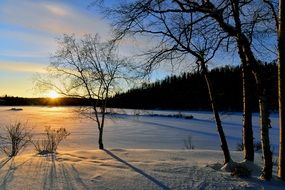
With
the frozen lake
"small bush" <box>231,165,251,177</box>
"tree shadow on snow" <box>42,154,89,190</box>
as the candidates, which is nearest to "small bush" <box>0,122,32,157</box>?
the frozen lake

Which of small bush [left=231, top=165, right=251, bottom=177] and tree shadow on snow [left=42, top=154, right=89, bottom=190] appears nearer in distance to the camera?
tree shadow on snow [left=42, top=154, right=89, bottom=190]

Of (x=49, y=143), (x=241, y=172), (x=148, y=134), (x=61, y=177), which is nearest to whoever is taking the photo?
(x=61, y=177)

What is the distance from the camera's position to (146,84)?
10.7 meters

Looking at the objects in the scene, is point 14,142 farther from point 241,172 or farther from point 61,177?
point 241,172

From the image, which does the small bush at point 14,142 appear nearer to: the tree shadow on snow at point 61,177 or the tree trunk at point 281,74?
the tree shadow on snow at point 61,177

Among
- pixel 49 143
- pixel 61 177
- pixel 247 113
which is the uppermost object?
pixel 247 113

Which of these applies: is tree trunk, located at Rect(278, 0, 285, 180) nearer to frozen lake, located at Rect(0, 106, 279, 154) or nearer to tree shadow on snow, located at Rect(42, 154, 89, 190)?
tree shadow on snow, located at Rect(42, 154, 89, 190)

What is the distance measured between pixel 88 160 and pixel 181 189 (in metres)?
3.27

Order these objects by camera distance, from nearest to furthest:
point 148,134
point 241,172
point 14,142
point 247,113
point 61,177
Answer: point 61,177 → point 241,172 → point 247,113 → point 14,142 → point 148,134

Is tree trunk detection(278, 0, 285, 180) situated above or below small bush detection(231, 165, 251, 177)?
above

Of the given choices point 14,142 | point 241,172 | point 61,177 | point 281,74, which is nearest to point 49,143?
point 14,142

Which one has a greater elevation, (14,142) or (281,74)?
→ (281,74)

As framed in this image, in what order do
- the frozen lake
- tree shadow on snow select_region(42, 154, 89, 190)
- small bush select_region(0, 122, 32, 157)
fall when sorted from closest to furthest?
tree shadow on snow select_region(42, 154, 89, 190) < small bush select_region(0, 122, 32, 157) < the frozen lake

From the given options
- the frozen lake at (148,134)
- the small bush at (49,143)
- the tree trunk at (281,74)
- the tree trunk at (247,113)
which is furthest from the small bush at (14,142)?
the tree trunk at (281,74)
